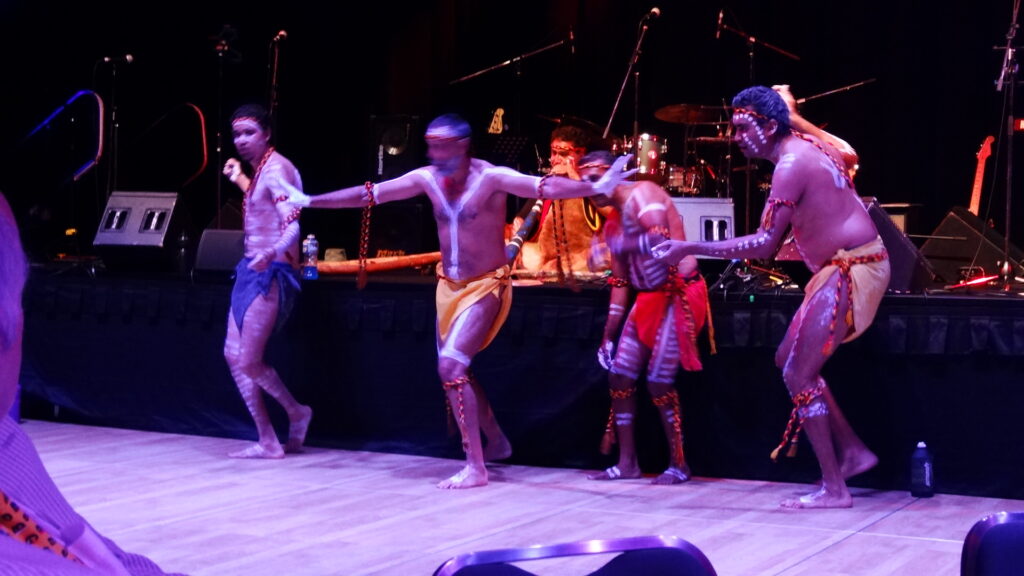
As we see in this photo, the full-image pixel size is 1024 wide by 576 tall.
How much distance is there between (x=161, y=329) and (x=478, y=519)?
3.39 m

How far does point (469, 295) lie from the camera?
6.38 metres

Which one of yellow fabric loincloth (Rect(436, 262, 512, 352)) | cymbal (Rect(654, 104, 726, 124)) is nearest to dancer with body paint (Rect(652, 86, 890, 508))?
yellow fabric loincloth (Rect(436, 262, 512, 352))

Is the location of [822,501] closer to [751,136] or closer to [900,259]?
[900,259]

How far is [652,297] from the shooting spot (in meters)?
6.37

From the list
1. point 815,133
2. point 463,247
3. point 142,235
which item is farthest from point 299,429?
point 815,133

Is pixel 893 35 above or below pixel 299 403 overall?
above

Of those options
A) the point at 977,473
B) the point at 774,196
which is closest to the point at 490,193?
the point at 774,196

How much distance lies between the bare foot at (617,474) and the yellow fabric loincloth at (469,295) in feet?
3.07

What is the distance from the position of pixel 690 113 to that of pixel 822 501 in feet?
16.8

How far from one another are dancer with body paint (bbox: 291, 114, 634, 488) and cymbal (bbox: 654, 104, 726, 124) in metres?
4.12

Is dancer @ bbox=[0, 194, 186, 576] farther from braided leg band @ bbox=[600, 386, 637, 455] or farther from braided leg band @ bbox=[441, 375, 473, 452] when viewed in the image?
braided leg band @ bbox=[600, 386, 637, 455]

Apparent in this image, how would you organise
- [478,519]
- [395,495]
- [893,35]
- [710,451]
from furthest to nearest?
1. [893,35]
2. [710,451]
3. [395,495]
4. [478,519]

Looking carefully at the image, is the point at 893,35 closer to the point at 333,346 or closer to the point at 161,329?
the point at 333,346

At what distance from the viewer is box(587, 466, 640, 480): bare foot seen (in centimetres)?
656
